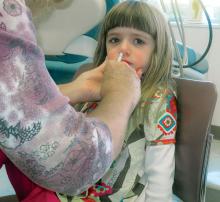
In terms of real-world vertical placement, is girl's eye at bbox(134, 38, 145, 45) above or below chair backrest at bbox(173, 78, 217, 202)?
above

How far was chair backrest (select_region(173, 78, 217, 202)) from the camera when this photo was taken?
828 millimetres

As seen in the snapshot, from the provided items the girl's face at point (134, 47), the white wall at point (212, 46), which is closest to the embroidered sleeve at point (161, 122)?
the girl's face at point (134, 47)

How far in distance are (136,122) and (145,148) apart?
8 centimetres

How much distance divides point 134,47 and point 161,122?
23 cm

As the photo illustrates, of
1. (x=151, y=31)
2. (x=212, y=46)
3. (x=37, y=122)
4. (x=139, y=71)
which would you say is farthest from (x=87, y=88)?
(x=212, y=46)

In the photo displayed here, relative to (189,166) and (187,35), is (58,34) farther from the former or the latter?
(187,35)

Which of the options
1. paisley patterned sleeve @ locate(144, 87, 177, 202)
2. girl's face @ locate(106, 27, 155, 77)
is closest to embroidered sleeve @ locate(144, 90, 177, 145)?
paisley patterned sleeve @ locate(144, 87, 177, 202)

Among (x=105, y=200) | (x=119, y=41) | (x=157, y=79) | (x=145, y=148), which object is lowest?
(x=105, y=200)

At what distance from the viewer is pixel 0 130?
42cm

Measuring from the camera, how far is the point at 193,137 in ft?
2.80

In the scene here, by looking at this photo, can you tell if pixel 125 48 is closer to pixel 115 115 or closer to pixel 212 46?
pixel 115 115

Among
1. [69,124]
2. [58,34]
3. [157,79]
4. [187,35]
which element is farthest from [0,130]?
[187,35]

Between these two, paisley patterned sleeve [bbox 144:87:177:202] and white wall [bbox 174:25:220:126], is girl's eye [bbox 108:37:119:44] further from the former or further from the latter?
white wall [bbox 174:25:220:126]

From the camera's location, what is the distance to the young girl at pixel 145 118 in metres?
0.88
